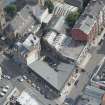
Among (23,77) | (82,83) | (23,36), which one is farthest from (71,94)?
(23,36)

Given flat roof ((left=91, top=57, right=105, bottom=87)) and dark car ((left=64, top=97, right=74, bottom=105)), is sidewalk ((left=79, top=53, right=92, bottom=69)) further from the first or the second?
dark car ((left=64, top=97, right=74, bottom=105))

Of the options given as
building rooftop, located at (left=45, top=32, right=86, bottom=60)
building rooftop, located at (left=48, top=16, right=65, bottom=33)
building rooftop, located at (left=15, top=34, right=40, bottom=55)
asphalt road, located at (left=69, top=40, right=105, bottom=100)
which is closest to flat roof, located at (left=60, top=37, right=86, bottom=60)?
building rooftop, located at (left=45, top=32, right=86, bottom=60)

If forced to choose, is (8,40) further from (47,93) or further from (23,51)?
(47,93)

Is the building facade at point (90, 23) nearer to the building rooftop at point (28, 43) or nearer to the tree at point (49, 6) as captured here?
the building rooftop at point (28, 43)

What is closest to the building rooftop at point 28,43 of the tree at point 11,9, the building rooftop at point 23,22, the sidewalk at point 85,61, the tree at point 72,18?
the building rooftop at point 23,22

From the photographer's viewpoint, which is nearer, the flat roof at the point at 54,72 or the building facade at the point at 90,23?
the flat roof at the point at 54,72
